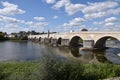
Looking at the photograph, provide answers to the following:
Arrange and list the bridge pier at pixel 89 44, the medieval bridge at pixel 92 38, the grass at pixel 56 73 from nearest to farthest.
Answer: the grass at pixel 56 73, the medieval bridge at pixel 92 38, the bridge pier at pixel 89 44

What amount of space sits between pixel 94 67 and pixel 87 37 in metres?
37.4

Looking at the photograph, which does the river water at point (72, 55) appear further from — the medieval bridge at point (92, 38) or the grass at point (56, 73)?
the grass at point (56, 73)

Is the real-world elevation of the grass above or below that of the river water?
above

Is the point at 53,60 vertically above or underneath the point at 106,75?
above

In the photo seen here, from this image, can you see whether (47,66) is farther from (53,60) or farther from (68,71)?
(68,71)

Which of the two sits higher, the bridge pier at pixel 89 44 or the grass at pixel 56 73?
the grass at pixel 56 73

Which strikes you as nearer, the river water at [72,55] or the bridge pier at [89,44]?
the river water at [72,55]

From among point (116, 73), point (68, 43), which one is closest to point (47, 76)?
point (116, 73)

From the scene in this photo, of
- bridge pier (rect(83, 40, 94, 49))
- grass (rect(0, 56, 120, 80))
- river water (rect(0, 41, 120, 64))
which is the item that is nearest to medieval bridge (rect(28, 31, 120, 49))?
bridge pier (rect(83, 40, 94, 49))

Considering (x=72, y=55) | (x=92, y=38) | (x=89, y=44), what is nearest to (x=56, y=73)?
(x=72, y=55)

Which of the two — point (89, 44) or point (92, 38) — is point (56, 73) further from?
point (92, 38)

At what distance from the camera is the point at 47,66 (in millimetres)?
11469

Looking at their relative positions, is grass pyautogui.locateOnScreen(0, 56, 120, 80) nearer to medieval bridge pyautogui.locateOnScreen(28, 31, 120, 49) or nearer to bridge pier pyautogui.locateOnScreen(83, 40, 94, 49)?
medieval bridge pyautogui.locateOnScreen(28, 31, 120, 49)

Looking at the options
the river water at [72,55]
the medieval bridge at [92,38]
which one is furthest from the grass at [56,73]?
the medieval bridge at [92,38]
